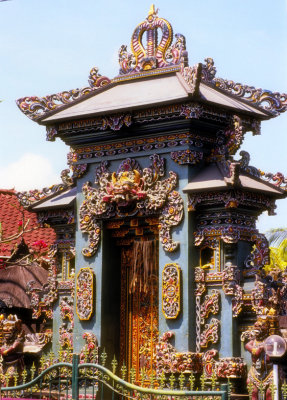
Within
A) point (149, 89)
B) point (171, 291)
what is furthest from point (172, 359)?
point (149, 89)

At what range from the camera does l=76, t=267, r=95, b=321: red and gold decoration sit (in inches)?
604

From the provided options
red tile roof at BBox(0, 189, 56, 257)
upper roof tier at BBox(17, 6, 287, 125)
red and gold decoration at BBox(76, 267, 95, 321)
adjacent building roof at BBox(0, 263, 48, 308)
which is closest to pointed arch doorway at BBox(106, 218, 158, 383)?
red and gold decoration at BBox(76, 267, 95, 321)

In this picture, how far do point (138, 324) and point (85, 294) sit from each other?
108 centimetres

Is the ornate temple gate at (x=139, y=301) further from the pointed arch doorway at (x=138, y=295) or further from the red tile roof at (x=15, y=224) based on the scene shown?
the red tile roof at (x=15, y=224)

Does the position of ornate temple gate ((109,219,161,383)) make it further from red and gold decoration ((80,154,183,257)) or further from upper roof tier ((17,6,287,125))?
upper roof tier ((17,6,287,125))

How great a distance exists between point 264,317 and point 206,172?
281 cm

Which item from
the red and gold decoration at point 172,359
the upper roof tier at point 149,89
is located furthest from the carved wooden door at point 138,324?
the upper roof tier at point 149,89

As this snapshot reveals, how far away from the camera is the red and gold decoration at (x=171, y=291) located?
14.2 metres

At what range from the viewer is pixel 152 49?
627 inches

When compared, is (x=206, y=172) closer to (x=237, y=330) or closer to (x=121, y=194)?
(x=121, y=194)

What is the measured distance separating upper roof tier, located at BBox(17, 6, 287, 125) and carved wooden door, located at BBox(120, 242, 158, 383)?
2.75 m

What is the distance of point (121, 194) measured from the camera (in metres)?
15.0

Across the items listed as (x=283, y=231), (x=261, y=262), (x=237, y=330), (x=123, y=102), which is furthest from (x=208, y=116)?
(x=283, y=231)

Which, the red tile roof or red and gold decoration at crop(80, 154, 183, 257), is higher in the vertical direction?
the red tile roof
